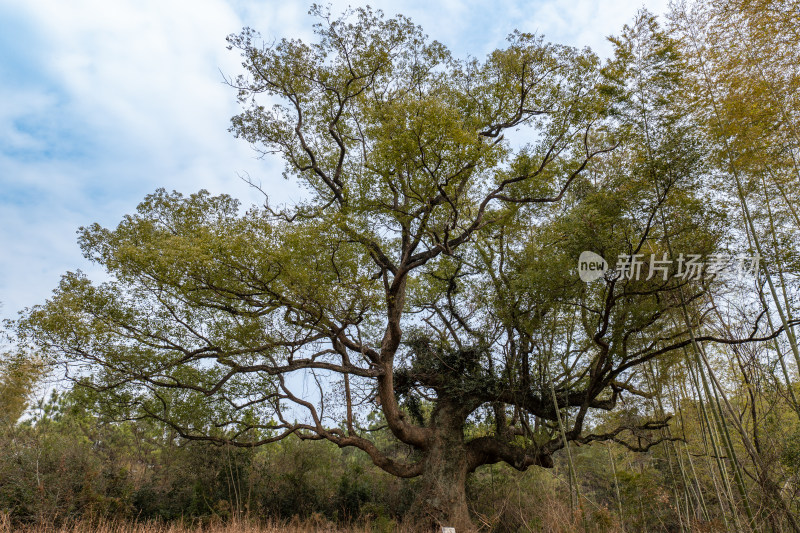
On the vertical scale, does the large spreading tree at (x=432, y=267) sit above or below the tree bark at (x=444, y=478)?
above

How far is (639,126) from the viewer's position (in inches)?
244

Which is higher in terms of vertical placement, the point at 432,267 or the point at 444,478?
the point at 432,267

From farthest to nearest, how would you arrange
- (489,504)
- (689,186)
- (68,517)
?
(489,504) → (68,517) → (689,186)

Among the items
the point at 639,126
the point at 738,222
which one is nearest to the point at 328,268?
the point at 639,126

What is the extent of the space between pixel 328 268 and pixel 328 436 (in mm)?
3565

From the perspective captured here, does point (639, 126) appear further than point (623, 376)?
No

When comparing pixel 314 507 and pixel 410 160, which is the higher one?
pixel 410 160

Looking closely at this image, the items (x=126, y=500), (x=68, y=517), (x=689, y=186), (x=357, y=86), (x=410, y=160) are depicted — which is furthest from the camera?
(x=126, y=500)

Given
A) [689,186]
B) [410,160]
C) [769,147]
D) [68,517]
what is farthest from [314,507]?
[769,147]

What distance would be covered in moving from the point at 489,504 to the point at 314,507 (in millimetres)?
4307

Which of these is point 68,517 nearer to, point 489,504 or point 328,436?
point 328,436

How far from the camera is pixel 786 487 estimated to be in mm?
5887

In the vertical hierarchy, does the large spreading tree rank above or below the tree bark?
above

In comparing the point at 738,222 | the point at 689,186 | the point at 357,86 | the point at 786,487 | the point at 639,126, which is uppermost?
the point at 357,86
